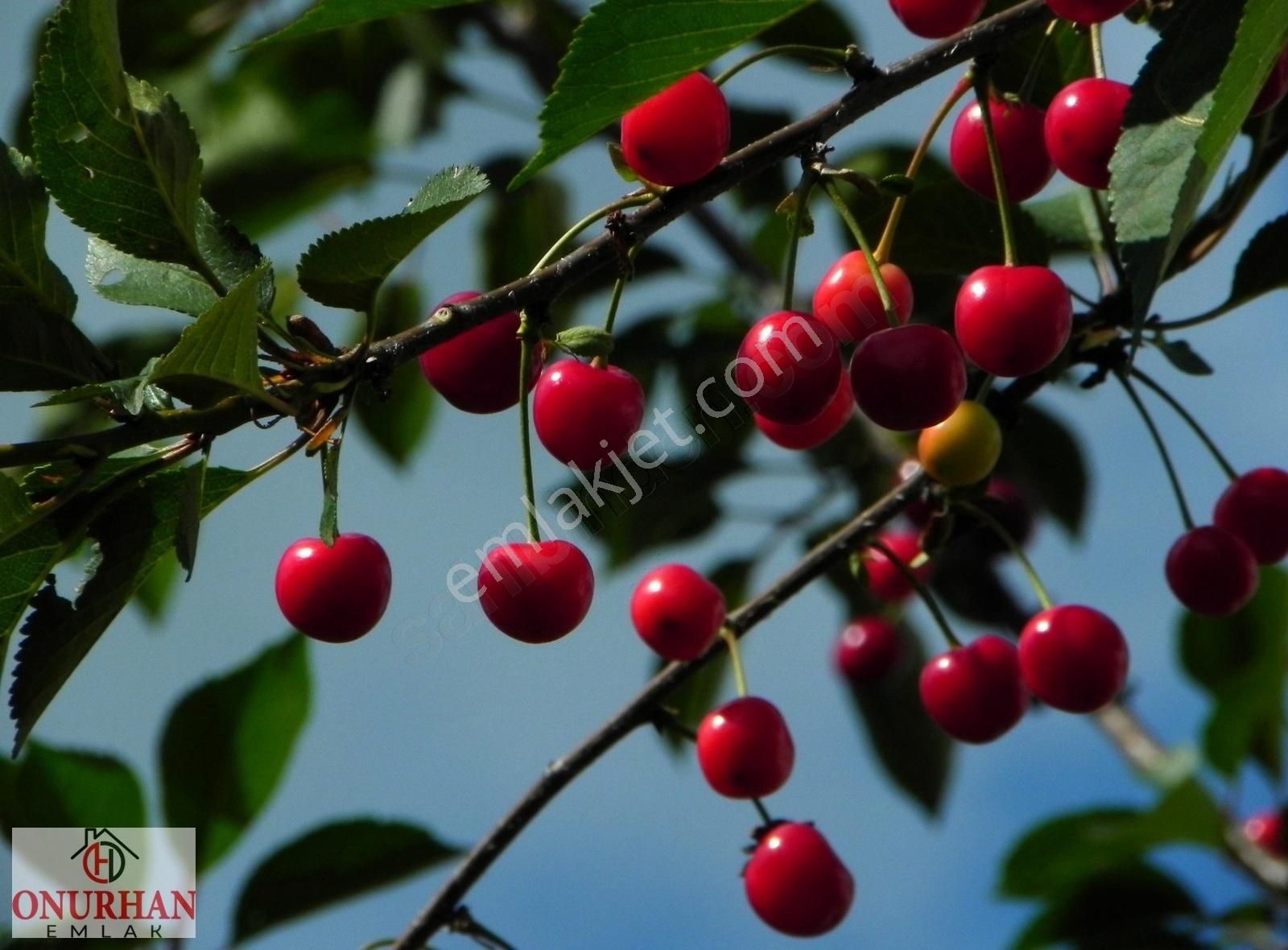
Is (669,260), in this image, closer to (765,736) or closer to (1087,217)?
(1087,217)

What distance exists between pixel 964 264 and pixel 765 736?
788 millimetres

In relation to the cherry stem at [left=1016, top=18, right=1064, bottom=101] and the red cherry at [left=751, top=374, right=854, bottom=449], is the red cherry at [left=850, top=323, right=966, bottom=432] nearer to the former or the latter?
the red cherry at [left=751, top=374, right=854, bottom=449]

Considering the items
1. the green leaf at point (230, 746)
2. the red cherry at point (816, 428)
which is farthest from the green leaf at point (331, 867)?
the red cherry at point (816, 428)

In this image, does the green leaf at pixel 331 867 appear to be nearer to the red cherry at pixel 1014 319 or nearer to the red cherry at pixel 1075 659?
the red cherry at pixel 1075 659

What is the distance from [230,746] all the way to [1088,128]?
77.1 inches

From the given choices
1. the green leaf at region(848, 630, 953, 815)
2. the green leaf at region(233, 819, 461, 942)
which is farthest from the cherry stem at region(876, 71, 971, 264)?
the green leaf at region(848, 630, 953, 815)

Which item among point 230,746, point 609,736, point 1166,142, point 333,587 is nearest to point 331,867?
point 230,746

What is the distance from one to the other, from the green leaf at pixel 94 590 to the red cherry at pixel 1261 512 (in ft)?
5.24

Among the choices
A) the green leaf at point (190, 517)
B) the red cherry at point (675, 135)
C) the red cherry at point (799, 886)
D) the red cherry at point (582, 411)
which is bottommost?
the red cherry at point (799, 886)

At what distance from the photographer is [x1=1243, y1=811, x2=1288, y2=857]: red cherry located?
497 cm

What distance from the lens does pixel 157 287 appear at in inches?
61.1

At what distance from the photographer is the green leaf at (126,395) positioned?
1303 mm

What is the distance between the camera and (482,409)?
5.37ft

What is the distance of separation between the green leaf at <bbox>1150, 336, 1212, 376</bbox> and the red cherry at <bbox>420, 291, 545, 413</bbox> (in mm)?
988
